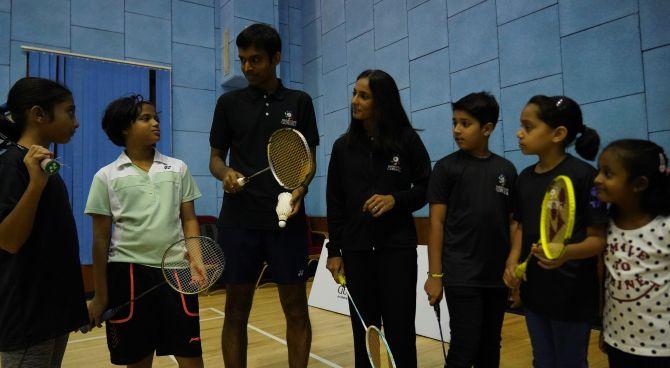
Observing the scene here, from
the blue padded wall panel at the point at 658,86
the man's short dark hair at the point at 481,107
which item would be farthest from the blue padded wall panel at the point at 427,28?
the man's short dark hair at the point at 481,107

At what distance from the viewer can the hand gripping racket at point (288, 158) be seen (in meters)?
2.20

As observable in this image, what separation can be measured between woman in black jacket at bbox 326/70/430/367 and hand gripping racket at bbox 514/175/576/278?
631 millimetres

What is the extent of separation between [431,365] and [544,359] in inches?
61.7

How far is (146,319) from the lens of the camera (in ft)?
7.07

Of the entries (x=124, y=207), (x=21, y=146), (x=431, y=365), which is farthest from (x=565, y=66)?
(x=21, y=146)

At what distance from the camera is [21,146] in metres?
1.85

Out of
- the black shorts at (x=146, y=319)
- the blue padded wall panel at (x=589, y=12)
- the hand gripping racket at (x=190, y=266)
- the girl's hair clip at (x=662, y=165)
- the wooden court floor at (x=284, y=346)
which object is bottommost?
the wooden court floor at (x=284, y=346)

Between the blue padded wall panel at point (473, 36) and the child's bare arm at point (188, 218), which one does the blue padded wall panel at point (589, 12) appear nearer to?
the blue padded wall panel at point (473, 36)

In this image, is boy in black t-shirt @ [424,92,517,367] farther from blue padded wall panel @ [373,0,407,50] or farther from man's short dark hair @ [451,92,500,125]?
blue padded wall panel @ [373,0,407,50]

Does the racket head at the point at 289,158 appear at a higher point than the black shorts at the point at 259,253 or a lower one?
higher

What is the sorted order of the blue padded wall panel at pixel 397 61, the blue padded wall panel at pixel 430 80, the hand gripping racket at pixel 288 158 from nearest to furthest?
the hand gripping racket at pixel 288 158 → the blue padded wall panel at pixel 430 80 → the blue padded wall panel at pixel 397 61

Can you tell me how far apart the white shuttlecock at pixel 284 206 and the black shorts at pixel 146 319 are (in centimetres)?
61

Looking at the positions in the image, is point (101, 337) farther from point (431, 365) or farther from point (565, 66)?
point (565, 66)

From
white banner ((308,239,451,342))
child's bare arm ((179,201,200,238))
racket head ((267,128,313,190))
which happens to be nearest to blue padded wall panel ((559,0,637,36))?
white banner ((308,239,451,342))
